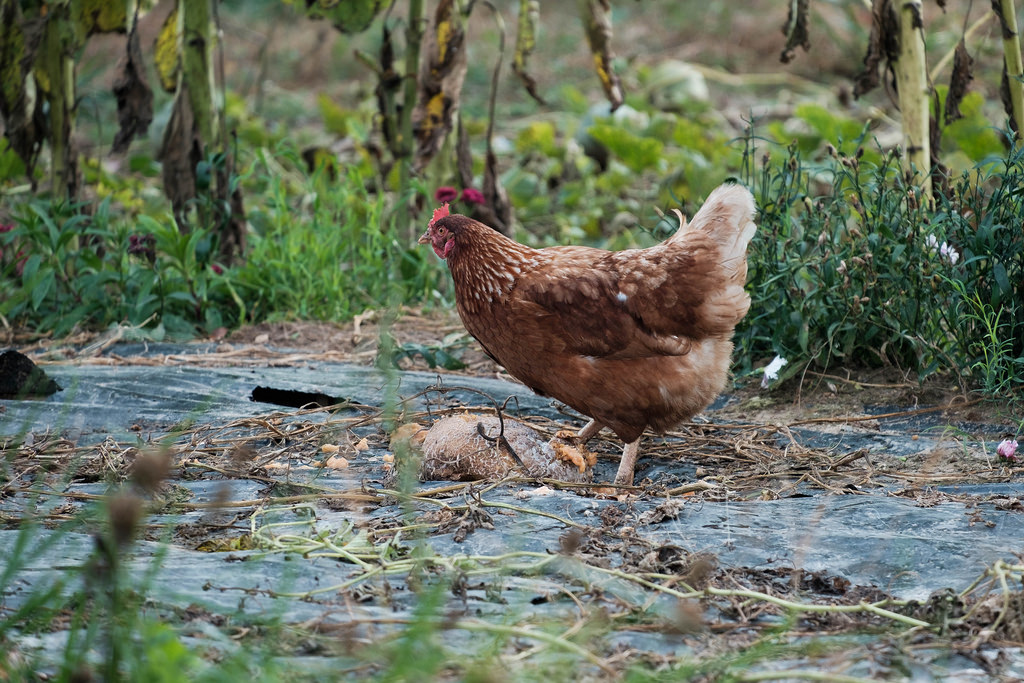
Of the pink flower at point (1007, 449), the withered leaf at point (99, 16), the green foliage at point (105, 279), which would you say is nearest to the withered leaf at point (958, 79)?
the pink flower at point (1007, 449)

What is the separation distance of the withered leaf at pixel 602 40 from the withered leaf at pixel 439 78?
2.15ft

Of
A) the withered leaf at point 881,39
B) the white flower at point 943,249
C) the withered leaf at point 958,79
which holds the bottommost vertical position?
the white flower at point 943,249

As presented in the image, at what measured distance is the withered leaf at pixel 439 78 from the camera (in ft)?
16.5

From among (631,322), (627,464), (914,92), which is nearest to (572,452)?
(627,464)

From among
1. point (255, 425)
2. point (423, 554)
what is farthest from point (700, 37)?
point (423, 554)

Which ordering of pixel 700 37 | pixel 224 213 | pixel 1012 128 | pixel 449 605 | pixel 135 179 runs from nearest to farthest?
pixel 449 605, pixel 1012 128, pixel 224 213, pixel 135 179, pixel 700 37

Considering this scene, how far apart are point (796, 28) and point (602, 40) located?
1.07 meters

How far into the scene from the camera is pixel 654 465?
321 centimetres

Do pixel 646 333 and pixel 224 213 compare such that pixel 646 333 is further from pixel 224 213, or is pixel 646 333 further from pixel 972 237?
pixel 224 213

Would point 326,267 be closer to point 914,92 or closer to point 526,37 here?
point 526,37

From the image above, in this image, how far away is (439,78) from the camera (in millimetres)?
5031

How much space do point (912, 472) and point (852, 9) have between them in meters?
9.12

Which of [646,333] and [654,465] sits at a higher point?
[646,333]

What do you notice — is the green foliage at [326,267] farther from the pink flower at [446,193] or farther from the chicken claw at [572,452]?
the chicken claw at [572,452]
